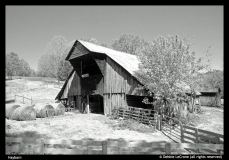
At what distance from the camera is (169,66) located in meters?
13.0

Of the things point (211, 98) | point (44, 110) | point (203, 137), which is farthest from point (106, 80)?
point (211, 98)

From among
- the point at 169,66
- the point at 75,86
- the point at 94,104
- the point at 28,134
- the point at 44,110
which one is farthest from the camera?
the point at 94,104

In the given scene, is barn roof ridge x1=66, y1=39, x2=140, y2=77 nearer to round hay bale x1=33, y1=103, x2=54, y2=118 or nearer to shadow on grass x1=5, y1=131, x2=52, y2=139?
round hay bale x1=33, y1=103, x2=54, y2=118

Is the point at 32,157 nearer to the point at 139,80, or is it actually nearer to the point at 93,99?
the point at 139,80

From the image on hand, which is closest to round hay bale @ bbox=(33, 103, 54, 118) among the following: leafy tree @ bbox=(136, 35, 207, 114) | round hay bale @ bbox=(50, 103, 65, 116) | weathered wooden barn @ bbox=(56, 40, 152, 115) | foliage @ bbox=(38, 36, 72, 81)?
round hay bale @ bbox=(50, 103, 65, 116)

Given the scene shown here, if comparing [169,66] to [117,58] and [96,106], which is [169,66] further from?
[96,106]

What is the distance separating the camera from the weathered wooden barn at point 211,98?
3541cm

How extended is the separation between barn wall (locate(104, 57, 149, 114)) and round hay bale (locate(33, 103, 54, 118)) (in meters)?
6.94

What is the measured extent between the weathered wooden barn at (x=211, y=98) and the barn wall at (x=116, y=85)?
1160 inches

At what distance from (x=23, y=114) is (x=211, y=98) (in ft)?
128

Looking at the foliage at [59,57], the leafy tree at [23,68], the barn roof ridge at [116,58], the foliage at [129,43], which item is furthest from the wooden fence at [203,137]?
the leafy tree at [23,68]

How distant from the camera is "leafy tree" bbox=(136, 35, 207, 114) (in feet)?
41.5

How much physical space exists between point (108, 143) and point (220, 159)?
169 inches
